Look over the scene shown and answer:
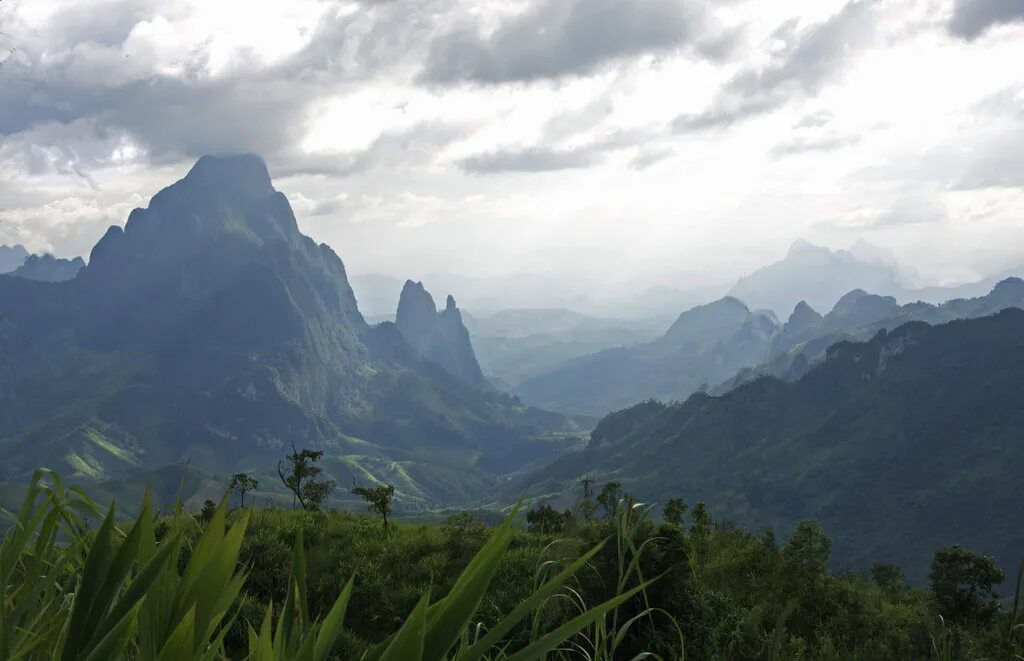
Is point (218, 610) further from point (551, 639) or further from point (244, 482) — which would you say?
point (244, 482)

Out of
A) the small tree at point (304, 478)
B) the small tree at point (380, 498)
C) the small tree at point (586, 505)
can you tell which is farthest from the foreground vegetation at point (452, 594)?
the small tree at point (304, 478)

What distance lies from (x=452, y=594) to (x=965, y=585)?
89.7 ft

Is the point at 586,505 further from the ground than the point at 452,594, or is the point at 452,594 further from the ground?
the point at 452,594

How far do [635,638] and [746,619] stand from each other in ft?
7.80

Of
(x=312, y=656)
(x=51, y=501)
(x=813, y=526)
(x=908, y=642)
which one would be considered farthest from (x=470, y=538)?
(x=312, y=656)

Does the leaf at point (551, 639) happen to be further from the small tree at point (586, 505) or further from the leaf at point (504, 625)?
the small tree at point (586, 505)

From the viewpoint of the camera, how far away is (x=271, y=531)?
871 inches

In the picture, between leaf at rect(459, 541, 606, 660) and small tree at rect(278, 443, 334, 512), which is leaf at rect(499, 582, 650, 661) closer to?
leaf at rect(459, 541, 606, 660)

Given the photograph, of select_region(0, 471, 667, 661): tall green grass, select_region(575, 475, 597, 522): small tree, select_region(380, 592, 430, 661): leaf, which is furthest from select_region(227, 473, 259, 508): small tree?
select_region(380, 592, 430, 661): leaf

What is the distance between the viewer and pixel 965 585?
23.6 metres

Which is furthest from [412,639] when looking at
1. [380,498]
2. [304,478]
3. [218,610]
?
[304,478]

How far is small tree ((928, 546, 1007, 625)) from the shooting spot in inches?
784

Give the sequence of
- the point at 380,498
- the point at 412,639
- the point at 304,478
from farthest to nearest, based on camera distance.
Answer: the point at 304,478 → the point at 380,498 → the point at 412,639

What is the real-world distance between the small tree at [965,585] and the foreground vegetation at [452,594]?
84mm
